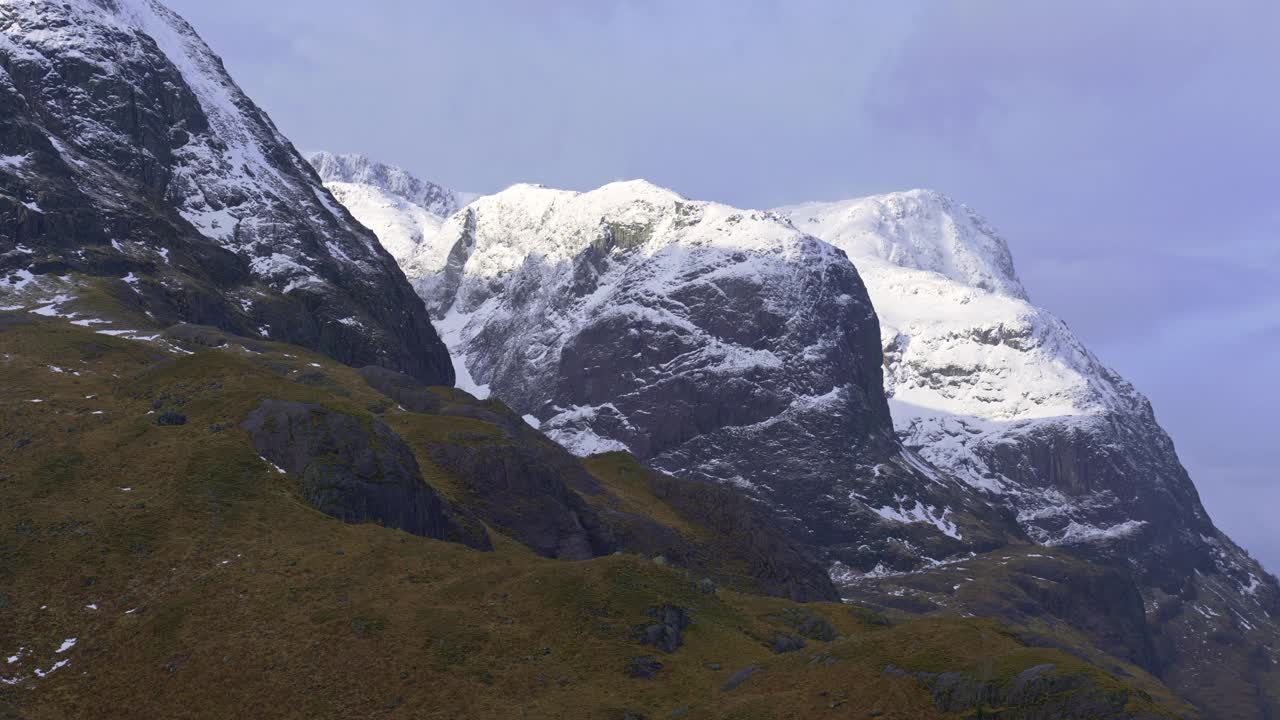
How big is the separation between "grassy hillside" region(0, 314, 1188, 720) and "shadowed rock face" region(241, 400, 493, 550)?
1699 millimetres

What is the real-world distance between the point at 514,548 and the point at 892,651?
2157 inches

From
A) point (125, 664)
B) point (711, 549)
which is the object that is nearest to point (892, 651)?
point (125, 664)

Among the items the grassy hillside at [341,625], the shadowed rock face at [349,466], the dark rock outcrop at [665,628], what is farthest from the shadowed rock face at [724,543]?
the dark rock outcrop at [665,628]

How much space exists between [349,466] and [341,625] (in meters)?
25.4

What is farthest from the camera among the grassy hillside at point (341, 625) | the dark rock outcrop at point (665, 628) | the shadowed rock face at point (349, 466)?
the shadowed rock face at point (349, 466)

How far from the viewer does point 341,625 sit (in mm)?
80750

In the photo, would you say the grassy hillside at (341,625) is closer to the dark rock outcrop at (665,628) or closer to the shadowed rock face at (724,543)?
the dark rock outcrop at (665,628)

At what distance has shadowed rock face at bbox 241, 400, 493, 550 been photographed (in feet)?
335

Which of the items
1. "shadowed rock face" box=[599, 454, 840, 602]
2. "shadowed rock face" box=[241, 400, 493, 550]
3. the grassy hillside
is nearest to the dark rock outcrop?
the grassy hillside

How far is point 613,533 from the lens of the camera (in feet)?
496

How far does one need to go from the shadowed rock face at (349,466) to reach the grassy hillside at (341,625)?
5.57 feet

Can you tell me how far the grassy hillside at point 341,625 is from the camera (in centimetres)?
7094

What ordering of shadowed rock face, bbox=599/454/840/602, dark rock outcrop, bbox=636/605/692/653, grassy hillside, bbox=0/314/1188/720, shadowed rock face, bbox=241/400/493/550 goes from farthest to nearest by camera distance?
shadowed rock face, bbox=599/454/840/602
shadowed rock face, bbox=241/400/493/550
dark rock outcrop, bbox=636/605/692/653
grassy hillside, bbox=0/314/1188/720

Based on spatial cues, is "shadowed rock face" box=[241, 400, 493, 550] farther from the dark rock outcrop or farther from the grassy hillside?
the dark rock outcrop
